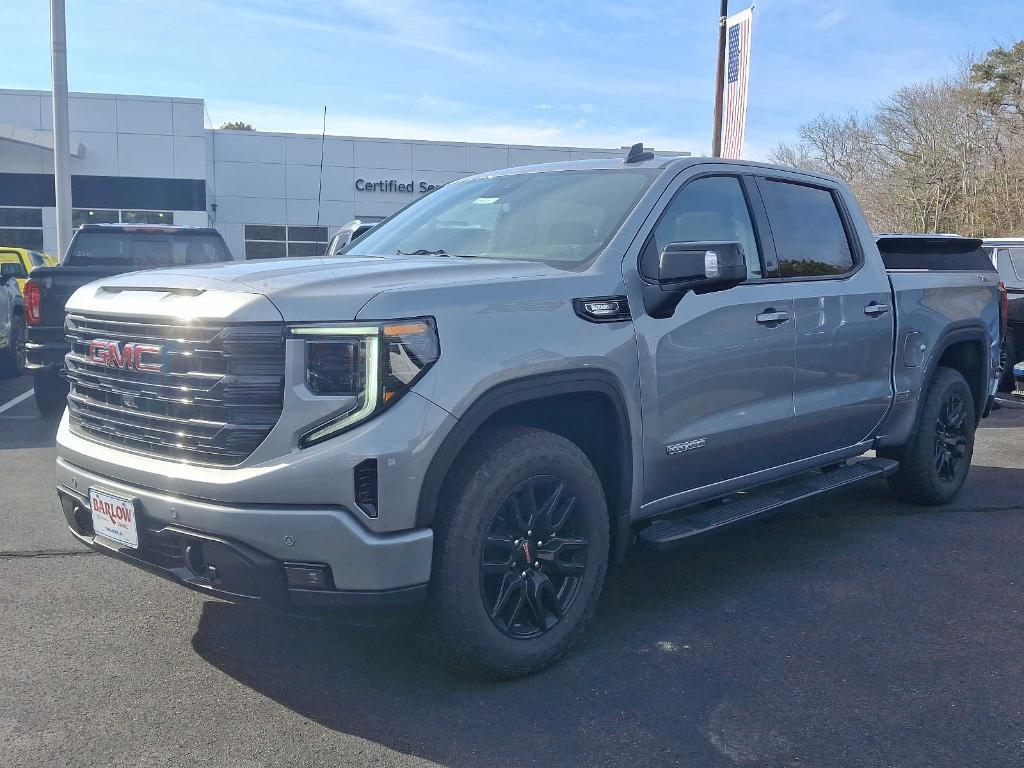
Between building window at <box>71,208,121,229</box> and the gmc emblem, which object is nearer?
the gmc emblem

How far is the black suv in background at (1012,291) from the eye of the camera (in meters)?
10.8

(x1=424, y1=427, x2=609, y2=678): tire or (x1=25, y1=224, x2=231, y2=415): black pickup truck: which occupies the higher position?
(x1=25, y1=224, x2=231, y2=415): black pickup truck

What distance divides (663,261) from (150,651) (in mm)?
2453

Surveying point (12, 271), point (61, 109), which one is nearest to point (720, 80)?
point (61, 109)

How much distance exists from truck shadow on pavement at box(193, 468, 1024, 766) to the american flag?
1425cm

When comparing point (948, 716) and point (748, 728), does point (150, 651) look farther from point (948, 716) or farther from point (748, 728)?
point (948, 716)

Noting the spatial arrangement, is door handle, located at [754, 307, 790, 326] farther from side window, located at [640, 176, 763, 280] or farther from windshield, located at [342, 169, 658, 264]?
windshield, located at [342, 169, 658, 264]

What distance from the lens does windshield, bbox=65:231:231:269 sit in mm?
10219

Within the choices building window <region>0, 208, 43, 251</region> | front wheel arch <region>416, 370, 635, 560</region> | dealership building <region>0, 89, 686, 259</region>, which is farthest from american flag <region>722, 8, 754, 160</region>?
building window <region>0, 208, 43, 251</region>

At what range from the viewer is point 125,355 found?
3.41 m

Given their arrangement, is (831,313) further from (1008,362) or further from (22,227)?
(22,227)

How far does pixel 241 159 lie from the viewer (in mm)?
33781

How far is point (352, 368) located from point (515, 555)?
3.06 feet

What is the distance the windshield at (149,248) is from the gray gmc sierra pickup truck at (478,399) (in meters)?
5.84
